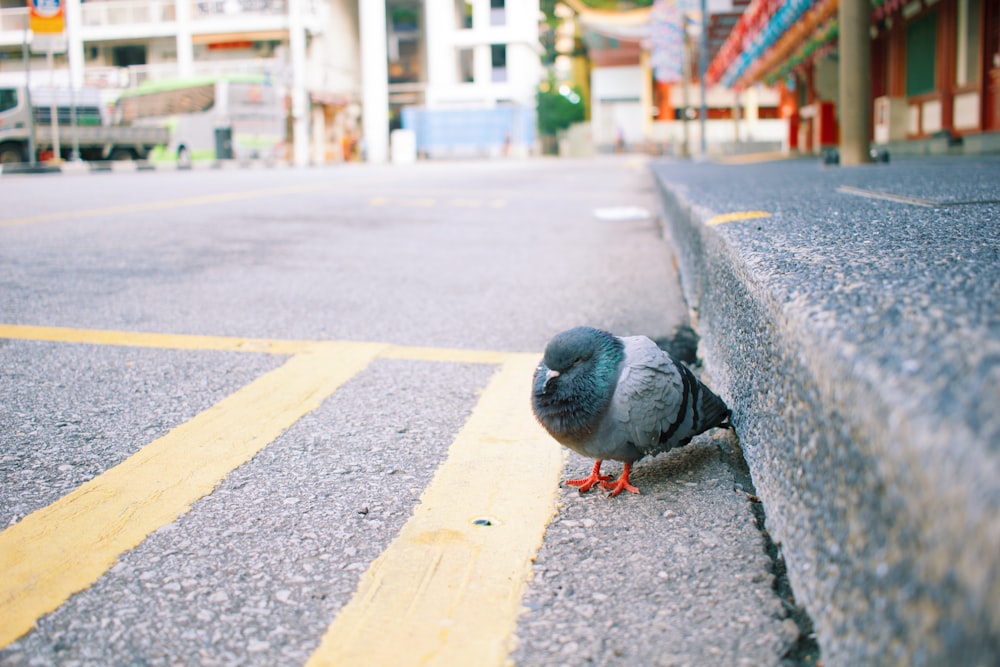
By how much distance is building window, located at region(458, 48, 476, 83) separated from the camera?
46469 millimetres

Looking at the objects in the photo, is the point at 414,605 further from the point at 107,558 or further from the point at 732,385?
the point at 732,385

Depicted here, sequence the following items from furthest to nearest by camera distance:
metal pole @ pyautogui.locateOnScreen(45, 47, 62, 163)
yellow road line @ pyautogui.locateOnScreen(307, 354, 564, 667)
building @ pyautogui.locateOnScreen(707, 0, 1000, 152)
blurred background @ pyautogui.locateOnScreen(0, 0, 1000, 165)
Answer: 1. metal pole @ pyautogui.locateOnScreen(45, 47, 62, 163)
2. blurred background @ pyautogui.locateOnScreen(0, 0, 1000, 165)
3. building @ pyautogui.locateOnScreen(707, 0, 1000, 152)
4. yellow road line @ pyautogui.locateOnScreen(307, 354, 564, 667)

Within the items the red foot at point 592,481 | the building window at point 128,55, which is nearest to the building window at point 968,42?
the red foot at point 592,481

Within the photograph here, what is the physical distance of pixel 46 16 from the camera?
78.2 feet

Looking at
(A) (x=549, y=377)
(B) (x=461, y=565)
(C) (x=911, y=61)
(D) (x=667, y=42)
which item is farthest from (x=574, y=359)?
(D) (x=667, y=42)

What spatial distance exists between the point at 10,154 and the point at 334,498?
83.3 feet

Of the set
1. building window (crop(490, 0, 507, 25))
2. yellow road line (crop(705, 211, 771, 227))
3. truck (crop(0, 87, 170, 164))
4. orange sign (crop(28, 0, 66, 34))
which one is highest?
building window (crop(490, 0, 507, 25))

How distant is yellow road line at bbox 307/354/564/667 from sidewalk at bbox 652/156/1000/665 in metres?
0.45

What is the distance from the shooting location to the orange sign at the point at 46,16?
77.2ft

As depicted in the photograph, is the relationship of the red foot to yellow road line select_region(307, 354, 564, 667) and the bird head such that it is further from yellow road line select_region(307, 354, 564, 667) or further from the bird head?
the bird head

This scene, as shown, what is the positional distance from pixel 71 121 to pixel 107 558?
88.7ft

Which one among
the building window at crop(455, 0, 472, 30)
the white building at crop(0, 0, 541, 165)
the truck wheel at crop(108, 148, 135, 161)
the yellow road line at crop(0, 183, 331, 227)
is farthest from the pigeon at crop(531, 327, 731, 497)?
the building window at crop(455, 0, 472, 30)

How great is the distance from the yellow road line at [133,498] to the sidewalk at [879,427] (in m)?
1.14

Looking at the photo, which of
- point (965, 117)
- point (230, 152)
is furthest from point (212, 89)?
point (965, 117)
